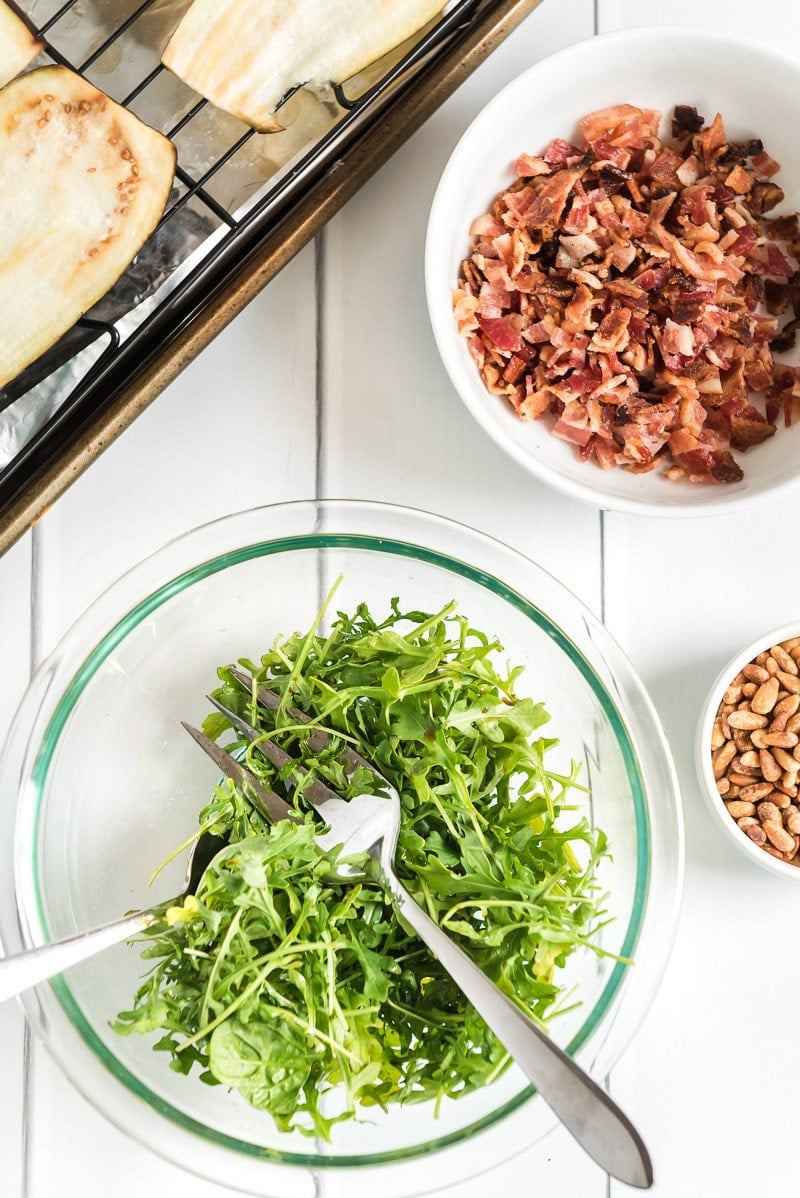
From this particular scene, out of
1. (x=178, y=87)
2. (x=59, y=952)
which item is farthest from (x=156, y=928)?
(x=178, y=87)

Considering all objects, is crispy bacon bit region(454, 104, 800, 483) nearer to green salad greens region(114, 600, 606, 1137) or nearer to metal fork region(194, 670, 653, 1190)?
green salad greens region(114, 600, 606, 1137)

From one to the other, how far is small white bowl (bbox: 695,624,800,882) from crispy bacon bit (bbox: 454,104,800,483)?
0.16 metres

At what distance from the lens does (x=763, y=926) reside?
1.10 metres

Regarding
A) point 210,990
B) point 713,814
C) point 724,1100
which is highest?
point 210,990

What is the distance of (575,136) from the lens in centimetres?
105

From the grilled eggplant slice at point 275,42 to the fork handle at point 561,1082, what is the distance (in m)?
0.75

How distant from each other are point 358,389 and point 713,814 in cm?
55

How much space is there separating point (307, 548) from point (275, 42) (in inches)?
17.8

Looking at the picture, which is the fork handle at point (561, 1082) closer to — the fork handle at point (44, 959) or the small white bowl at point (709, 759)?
the fork handle at point (44, 959)

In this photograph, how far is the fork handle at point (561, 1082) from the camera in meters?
0.67

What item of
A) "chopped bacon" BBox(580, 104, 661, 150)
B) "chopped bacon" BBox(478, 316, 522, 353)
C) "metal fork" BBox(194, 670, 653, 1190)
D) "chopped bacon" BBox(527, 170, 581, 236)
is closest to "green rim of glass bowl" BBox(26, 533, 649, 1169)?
"metal fork" BBox(194, 670, 653, 1190)

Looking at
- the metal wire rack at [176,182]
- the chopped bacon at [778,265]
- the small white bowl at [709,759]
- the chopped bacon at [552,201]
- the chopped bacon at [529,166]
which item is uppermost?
the metal wire rack at [176,182]

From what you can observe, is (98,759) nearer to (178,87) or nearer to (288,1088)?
(288,1088)

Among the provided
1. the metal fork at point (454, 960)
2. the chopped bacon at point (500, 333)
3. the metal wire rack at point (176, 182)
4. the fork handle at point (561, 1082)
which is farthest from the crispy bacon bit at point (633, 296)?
the fork handle at point (561, 1082)
